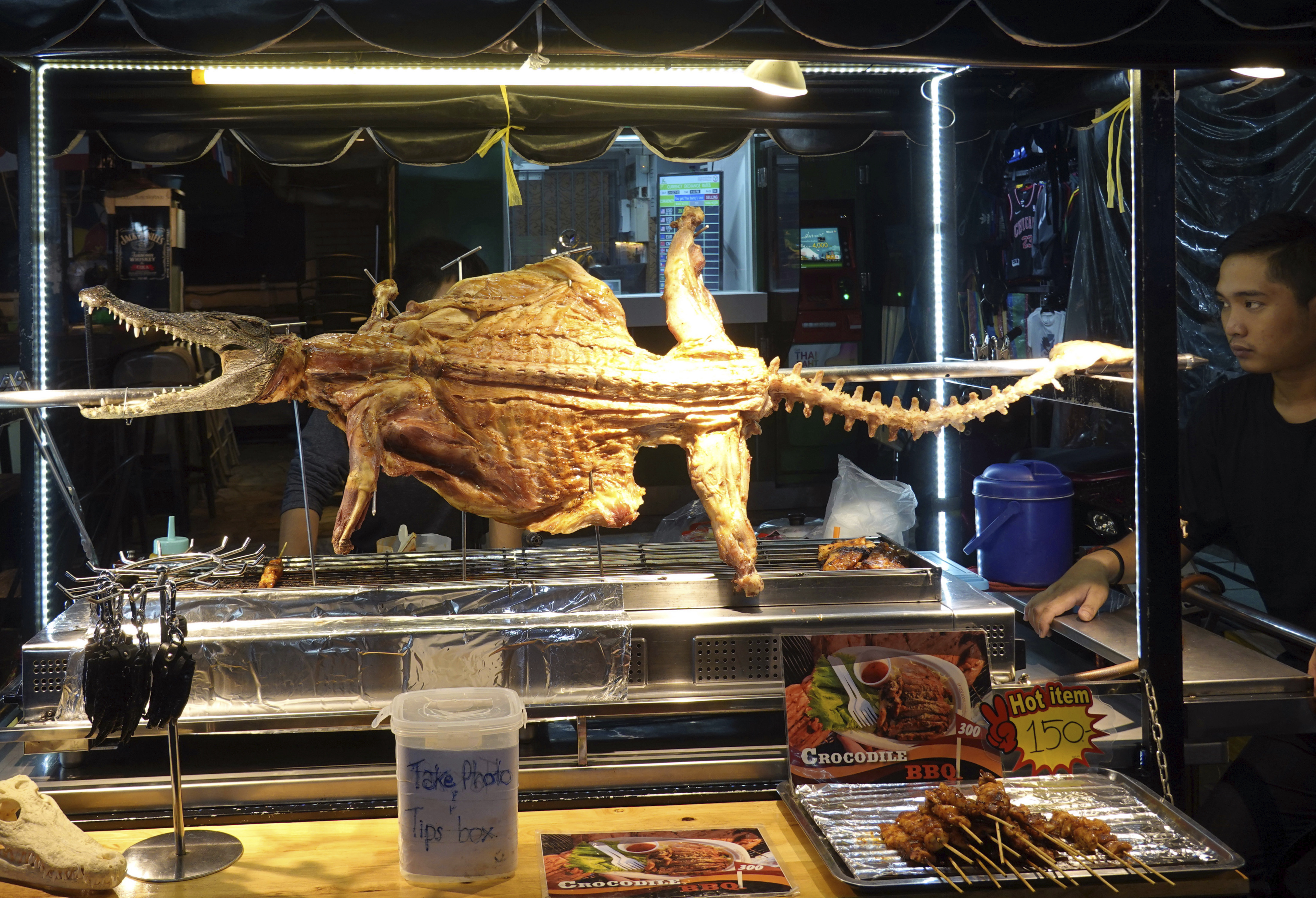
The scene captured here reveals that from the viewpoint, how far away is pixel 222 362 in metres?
2.73

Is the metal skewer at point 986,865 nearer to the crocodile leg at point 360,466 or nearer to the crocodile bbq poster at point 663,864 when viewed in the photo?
the crocodile bbq poster at point 663,864

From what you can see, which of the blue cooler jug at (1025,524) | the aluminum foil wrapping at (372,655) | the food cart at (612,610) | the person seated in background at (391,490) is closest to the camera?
the food cart at (612,610)

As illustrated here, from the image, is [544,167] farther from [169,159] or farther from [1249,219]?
[1249,219]

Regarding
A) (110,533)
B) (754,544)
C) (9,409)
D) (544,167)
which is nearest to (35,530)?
(9,409)

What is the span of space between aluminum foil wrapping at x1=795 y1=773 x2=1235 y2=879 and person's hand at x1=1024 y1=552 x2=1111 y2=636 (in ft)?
3.02

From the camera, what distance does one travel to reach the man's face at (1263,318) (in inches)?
123

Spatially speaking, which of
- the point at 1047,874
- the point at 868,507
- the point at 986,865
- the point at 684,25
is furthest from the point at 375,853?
the point at 868,507

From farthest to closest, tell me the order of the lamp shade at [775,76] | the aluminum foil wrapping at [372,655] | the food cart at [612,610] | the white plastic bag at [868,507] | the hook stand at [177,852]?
the white plastic bag at [868,507] → the lamp shade at [775,76] → the aluminum foil wrapping at [372,655] → the food cart at [612,610] → the hook stand at [177,852]

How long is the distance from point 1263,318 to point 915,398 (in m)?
1.17

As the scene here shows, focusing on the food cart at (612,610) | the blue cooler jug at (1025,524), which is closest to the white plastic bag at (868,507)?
the blue cooler jug at (1025,524)

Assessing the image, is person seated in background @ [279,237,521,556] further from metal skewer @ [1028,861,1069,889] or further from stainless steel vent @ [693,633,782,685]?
metal skewer @ [1028,861,1069,889]

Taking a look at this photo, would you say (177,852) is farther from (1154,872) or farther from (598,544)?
(1154,872)

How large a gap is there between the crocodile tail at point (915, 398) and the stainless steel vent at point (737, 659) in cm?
83

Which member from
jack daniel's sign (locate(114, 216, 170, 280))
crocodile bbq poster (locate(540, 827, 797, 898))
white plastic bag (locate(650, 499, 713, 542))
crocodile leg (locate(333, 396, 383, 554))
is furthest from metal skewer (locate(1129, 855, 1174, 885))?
jack daniel's sign (locate(114, 216, 170, 280))
